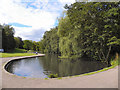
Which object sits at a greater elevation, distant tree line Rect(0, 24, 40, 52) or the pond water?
distant tree line Rect(0, 24, 40, 52)

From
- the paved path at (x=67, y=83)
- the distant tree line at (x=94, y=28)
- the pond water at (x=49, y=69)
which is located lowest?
the pond water at (x=49, y=69)

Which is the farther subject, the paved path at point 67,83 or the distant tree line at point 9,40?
the distant tree line at point 9,40

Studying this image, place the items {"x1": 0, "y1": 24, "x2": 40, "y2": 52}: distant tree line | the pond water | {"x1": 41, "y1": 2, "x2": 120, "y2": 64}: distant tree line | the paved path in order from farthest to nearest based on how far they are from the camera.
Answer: {"x1": 0, "y1": 24, "x2": 40, "y2": 52}: distant tree line → {"x1": 41, "y1": 2, "x2": 120, "y2": 64}: distant tree line → the pond water → the paved path

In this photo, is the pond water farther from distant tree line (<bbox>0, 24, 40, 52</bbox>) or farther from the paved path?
distant tree line (<bbox>0, 24, 40, 52</bbox>)

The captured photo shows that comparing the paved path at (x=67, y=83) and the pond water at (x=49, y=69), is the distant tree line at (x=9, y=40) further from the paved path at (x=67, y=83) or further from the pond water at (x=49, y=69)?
the paved path at (x=67, y=83)

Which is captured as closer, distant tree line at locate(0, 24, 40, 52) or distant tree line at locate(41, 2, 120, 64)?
distant tree line at locate(41, 2, 120, 64)

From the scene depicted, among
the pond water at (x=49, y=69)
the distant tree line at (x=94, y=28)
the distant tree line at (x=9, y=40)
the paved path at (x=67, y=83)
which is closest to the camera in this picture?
the paved path at (x=67, y=83)

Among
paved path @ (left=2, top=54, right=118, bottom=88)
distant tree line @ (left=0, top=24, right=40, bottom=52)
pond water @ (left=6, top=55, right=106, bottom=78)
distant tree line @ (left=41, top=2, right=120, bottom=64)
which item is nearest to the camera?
paved path @ (left=2, top=54, right=118, bottom=88)

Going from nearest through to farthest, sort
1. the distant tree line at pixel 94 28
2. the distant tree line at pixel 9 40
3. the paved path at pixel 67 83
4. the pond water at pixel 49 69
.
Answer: the paved path at pixel 67 83, the pond water at pixel 49 69, the distant tree line at pixel 94 28, the distant tree line at pixel 9 40

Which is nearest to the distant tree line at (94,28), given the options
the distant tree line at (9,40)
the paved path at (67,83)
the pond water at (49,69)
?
the pond water at (49,69)

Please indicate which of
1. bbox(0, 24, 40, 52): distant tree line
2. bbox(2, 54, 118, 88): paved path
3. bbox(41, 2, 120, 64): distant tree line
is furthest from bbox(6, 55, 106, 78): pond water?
bbox(0, 24, 40, 52): distant tree line

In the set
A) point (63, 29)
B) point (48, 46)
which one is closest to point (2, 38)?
point (48, 46)

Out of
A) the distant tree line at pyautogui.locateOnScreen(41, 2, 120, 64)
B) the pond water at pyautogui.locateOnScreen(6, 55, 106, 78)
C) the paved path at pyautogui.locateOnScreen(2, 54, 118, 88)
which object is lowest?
the pond water at pyautogui.locateOnScreen(6, 55, 106, 78)

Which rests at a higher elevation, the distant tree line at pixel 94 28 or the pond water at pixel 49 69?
the distant tree line at pixel 94 28
